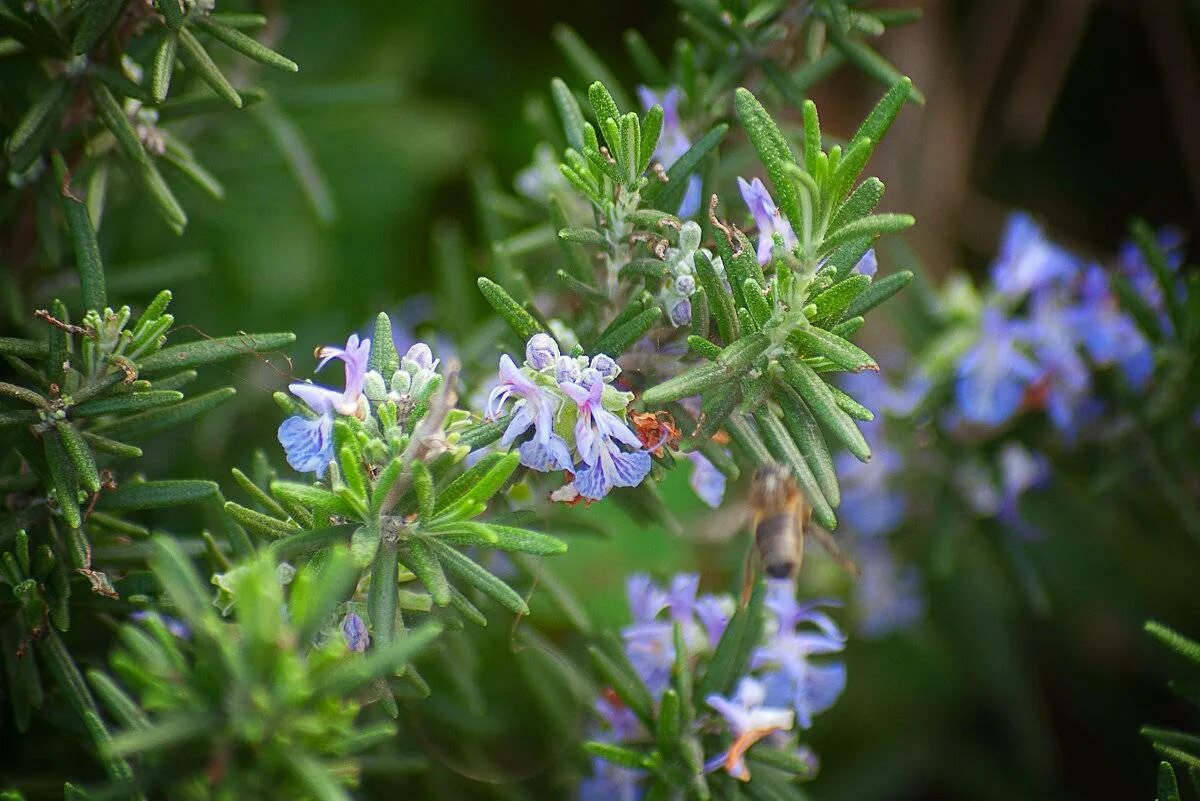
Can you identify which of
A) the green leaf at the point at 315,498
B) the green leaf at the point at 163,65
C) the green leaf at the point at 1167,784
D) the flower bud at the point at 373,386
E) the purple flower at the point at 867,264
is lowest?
the green leaf at the point at 1167,784

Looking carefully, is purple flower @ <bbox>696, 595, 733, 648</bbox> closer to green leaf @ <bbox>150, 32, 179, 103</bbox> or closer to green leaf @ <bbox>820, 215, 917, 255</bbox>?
green leaf @ <bbox>820, 215, 917, 255</bbox>

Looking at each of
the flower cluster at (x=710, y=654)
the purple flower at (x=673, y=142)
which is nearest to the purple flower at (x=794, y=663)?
the flower cluster at (x=710, y=654)

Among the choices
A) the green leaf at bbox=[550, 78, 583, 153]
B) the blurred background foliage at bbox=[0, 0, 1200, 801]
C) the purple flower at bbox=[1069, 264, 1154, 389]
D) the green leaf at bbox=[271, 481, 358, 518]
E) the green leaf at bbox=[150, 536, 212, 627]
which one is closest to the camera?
the green leaf at bbox=[150, 536, 212, 627]

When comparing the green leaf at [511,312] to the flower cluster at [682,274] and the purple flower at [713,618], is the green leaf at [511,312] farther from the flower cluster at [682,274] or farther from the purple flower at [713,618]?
the purple flower at [713,618]

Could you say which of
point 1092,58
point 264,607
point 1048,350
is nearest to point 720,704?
point 264,607

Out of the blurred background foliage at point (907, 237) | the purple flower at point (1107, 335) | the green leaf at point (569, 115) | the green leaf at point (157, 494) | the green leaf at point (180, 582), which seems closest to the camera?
the green leaf at point (180, 582)

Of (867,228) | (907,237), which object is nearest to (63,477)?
(867,228)

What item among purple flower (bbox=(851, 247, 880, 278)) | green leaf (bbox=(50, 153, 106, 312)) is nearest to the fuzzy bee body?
purple flower (bbox=(851, 247, 880, 278))
